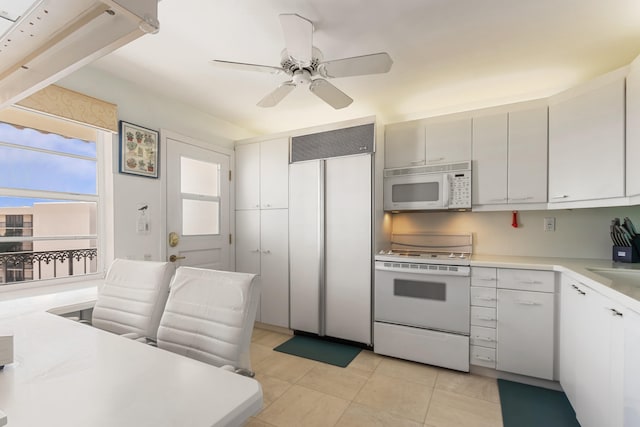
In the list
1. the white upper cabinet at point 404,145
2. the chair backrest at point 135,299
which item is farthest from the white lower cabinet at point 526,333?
the chair backrest at point 135,299

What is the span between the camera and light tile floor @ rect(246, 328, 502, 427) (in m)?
1.84

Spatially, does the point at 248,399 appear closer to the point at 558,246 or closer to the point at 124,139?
the point at 124,139

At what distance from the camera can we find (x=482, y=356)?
234 cm

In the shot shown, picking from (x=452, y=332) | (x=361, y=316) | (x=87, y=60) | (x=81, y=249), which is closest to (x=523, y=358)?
(x=452, y=332)

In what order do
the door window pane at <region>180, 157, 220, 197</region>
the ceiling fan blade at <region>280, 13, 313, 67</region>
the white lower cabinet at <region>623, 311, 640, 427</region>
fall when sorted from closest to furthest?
1. the white lower cabinet at <region>623, 311, 640, 427</region>
2. the ceiling fan blade at <region>280, 13, 313, 67</region>
3. the door window pane at <region>180, 157, 220, 197</region>

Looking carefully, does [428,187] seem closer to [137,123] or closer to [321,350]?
[321,350]

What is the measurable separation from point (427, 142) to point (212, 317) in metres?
2.46

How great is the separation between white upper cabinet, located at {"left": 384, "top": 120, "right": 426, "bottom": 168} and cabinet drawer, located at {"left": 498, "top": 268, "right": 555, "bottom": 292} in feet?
3.98

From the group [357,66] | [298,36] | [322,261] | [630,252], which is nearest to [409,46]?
[357,66]

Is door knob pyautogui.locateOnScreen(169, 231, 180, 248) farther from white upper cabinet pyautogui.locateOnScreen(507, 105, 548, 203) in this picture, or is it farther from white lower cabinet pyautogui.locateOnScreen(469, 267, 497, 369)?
white upper cabinet pyautogui.locateOnScreen(507, 105, 548, 203)

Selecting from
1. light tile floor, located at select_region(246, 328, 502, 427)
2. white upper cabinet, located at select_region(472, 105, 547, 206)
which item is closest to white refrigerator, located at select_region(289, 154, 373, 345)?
light tile floor, located at select_region(246, 328, 502, 427)

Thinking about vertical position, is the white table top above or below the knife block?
below

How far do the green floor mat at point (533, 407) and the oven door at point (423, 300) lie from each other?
482 millimetres

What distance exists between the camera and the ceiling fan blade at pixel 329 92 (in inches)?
78.2
